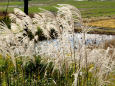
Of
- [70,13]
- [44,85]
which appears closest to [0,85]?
[44,85]

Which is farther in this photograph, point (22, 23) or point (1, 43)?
point (22, 23)

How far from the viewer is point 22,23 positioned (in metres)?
6.04

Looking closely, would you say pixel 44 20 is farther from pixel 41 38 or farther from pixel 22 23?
pixel 41 38

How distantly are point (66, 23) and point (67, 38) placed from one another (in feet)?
1.34

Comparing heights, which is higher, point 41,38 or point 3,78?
point 3,78

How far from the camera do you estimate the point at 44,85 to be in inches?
255

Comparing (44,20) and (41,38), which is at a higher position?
(44,20)

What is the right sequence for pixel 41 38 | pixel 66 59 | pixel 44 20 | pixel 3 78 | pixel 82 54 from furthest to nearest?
pixel 41 38
pixel 3 78
pixel 44 20
pixel 66 59
pixel 82 54

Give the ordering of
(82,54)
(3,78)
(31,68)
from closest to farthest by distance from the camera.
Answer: (82,54) → (3,78) → (31,68)

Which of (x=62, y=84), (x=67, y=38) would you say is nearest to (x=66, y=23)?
(x=67, y=38)

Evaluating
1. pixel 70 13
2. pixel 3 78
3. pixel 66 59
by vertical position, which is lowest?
pixel 3 78

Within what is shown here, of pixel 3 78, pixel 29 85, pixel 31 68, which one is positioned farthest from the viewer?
pixel 31 68

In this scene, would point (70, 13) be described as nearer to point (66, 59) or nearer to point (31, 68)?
point (66, 59)

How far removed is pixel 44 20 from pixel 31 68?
2346mm
